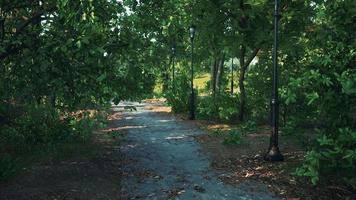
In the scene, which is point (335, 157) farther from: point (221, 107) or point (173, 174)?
point (221, 107)

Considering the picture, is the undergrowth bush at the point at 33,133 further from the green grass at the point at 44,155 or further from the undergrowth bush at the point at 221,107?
the undergrowth bush at the point at 221,107

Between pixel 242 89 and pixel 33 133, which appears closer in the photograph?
pixel 33 133

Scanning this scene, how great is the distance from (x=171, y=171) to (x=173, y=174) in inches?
13.1

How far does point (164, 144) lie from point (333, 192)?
275 inches

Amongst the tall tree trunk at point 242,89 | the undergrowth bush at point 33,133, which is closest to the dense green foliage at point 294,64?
the tall tree trunk at point 242,89

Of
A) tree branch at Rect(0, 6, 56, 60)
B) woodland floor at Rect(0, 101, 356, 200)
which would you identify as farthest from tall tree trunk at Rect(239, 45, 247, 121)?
tree branch at Rect(0, 6, 56, 60)

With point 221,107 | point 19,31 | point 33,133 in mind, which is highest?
point 19,31

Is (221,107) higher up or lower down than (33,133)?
higher up

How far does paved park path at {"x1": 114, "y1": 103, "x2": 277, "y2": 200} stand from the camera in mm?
9440

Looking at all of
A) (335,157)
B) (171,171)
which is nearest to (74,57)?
(171,171)

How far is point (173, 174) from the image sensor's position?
11.1m

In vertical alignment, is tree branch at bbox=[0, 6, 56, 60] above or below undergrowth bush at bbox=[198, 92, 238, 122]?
above

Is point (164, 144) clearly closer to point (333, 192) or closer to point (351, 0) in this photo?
point (333, 192)

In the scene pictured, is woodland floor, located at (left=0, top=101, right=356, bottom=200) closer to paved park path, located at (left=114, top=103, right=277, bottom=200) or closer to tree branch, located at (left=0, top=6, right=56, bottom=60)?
paved park path, located at (left=114, top=103, right=277, bottom=200)
